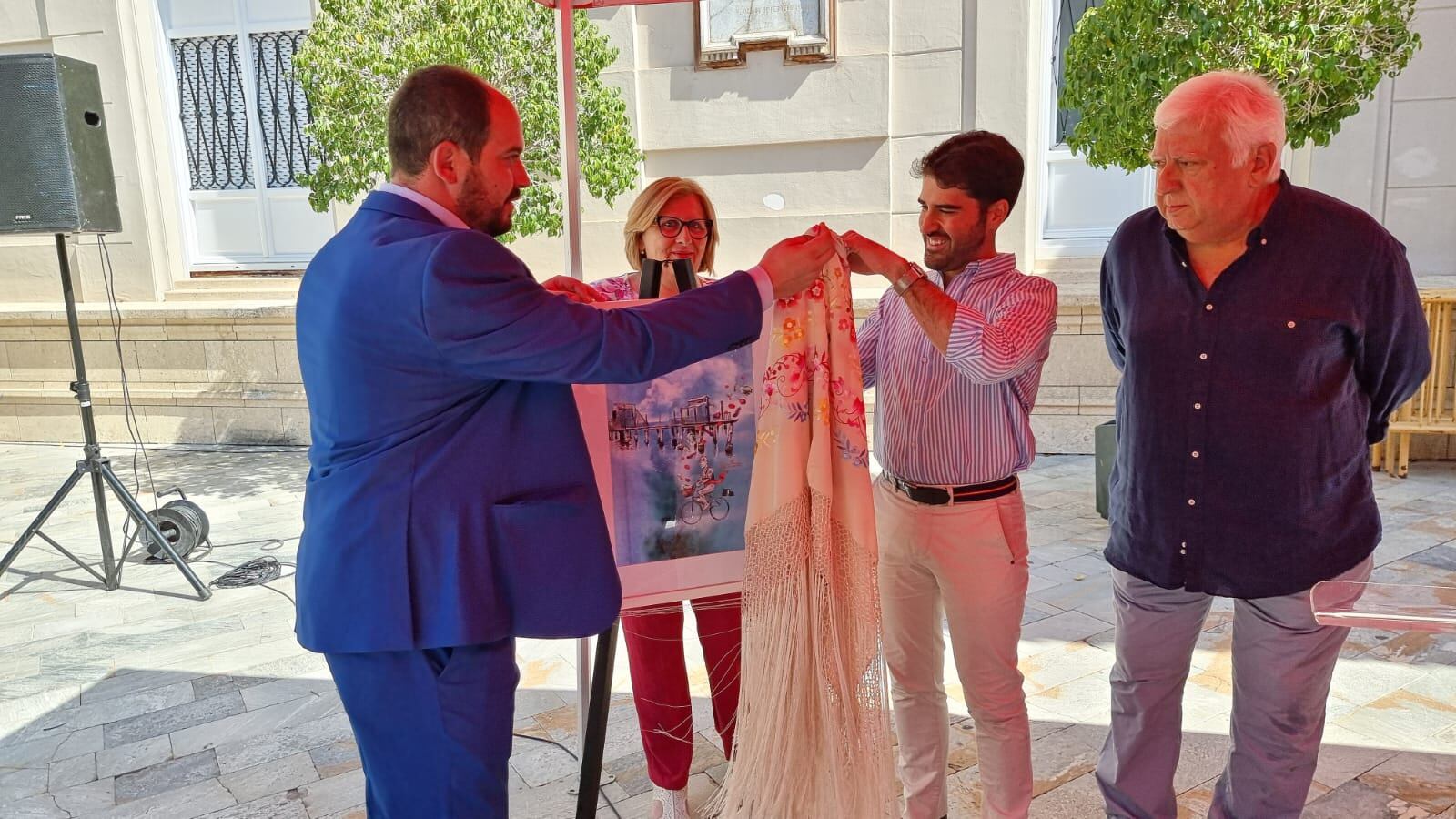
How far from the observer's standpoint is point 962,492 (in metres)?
1.99

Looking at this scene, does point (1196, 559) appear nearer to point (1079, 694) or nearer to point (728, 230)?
point (1079, 694)

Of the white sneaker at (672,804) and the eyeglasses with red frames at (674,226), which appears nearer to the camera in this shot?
the white sneaker at (672,804)

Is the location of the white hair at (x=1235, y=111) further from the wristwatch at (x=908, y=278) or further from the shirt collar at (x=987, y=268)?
the wristwatch at (x=908, y=278)

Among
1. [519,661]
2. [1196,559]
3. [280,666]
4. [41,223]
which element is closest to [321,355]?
[1196,559]

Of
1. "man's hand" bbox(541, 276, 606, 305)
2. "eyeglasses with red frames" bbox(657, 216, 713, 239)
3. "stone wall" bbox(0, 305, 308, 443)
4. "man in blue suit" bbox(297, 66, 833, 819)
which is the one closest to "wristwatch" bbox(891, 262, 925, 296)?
"man in blue suit" bbox(297, 66, 833, 819)

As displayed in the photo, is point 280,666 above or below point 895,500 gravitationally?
below

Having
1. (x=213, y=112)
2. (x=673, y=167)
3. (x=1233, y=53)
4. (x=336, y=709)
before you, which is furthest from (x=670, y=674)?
(x=213, y=112)

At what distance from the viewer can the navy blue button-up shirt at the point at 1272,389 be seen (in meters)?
1.77

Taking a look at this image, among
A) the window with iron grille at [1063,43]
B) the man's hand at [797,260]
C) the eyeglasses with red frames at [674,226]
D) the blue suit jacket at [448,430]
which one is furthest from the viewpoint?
the window with iron grille at [1063,43]

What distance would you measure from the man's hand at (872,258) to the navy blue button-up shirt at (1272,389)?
1.71 feet

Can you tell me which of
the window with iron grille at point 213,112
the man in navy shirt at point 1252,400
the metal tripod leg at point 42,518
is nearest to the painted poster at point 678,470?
the man in navy shirt at point 1252,400

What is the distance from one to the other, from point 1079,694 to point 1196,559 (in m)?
1.39

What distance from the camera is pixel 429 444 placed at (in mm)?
1491

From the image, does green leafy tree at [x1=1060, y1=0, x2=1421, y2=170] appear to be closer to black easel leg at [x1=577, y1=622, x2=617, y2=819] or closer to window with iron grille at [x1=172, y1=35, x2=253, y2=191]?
black easel leg at [x1=577, y1=622, x2=617, y2=819]
